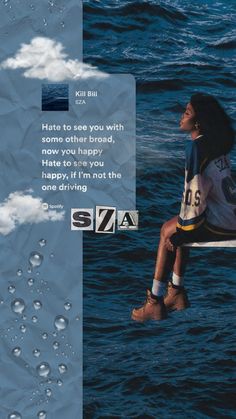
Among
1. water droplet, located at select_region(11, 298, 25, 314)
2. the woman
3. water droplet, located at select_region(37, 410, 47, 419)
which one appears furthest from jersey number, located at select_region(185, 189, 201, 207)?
water droplet, located at select_region(37, 410, 47, 419)

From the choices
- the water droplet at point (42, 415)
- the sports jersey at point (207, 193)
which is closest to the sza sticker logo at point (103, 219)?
the sports jersey at point (207, 193)

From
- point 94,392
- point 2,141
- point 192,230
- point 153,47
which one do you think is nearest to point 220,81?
point 153,47

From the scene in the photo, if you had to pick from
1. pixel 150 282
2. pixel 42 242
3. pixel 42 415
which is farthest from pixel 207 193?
pixel 42 415

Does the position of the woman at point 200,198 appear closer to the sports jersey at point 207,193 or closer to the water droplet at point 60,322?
the sports jersey at point 207,193

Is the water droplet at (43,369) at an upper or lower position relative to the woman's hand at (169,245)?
lower

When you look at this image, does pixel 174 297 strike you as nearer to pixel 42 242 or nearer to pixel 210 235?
pixel 210 235

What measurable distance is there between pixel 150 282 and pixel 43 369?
420 millimetres

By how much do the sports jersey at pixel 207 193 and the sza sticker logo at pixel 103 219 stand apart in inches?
6.6

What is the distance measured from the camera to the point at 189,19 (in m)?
3.56

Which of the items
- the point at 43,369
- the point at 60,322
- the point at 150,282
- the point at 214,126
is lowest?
the point at 43,369

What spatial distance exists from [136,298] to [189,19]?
89 centimetres

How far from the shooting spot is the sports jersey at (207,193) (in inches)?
129

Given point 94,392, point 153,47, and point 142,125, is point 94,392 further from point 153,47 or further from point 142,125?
point 153,47

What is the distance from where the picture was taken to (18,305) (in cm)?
342
